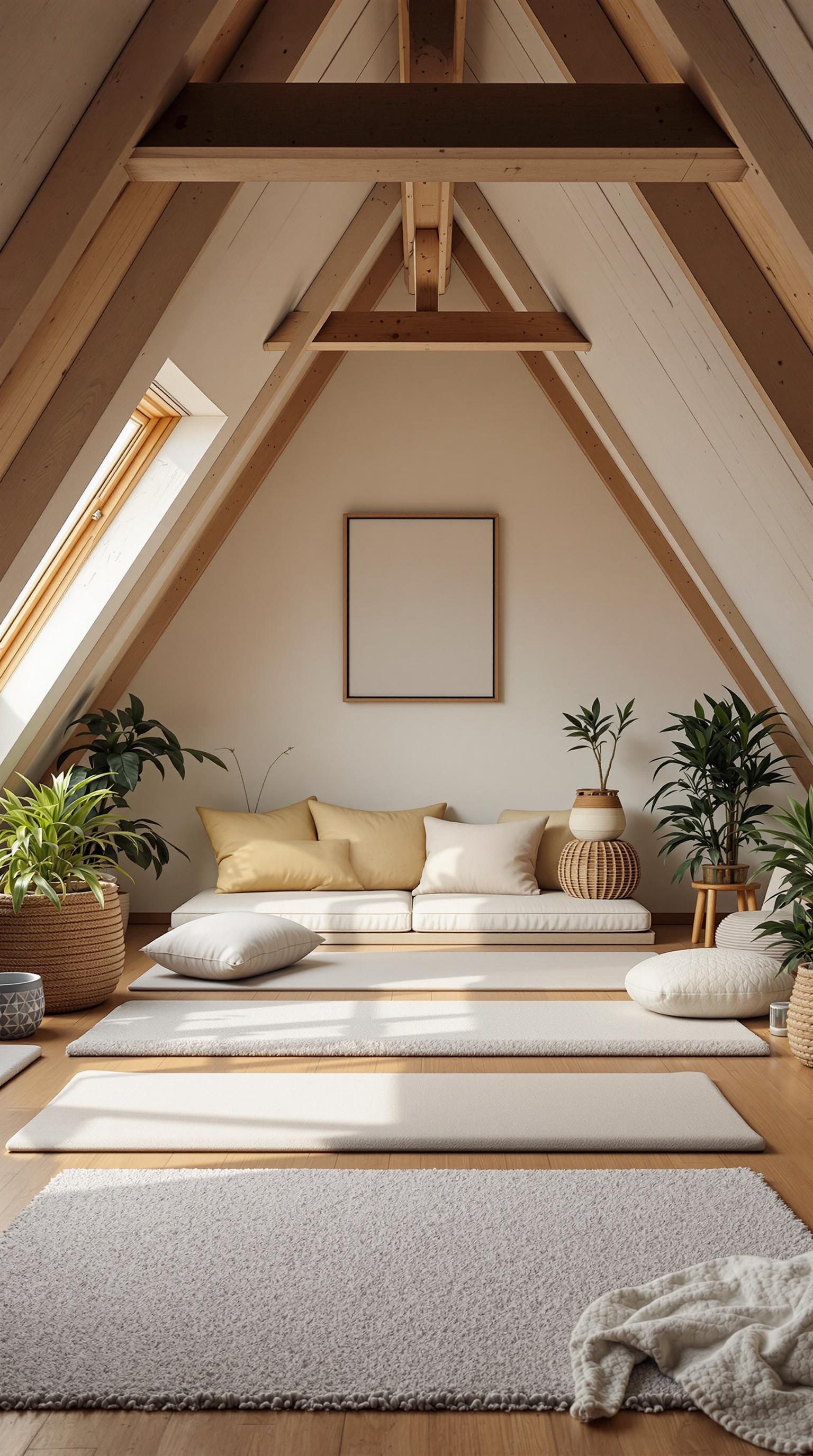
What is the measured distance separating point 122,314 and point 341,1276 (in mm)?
2372

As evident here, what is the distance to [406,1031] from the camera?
12.0 ft

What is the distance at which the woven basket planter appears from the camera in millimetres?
5348

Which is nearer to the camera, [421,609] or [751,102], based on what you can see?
[751,102]

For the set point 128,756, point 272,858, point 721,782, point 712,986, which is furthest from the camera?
point 272,858

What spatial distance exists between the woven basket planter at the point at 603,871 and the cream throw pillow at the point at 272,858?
1066 mm

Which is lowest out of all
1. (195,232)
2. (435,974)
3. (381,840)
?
(435,974)

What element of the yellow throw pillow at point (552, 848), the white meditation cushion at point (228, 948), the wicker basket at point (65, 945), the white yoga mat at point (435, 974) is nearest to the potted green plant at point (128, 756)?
the white meditation cushion at point (228, 948)

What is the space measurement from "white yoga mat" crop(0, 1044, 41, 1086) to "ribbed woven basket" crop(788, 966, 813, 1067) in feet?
7.68

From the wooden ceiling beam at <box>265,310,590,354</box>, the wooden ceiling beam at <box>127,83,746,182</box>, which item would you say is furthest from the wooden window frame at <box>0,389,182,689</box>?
the wooden ceiling beam at <box>127,83,746,182</box>

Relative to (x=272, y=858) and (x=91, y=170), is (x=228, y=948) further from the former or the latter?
(x=91, y=170)

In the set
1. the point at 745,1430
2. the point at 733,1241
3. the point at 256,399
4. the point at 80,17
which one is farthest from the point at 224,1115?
the point at 256,399

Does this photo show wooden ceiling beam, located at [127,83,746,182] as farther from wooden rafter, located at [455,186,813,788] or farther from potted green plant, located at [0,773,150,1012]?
wooden rafter, located at [455,186,813,788]

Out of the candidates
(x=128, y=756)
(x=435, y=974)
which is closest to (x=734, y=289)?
(x=435, y=974)

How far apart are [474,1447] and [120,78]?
2.62 metres
